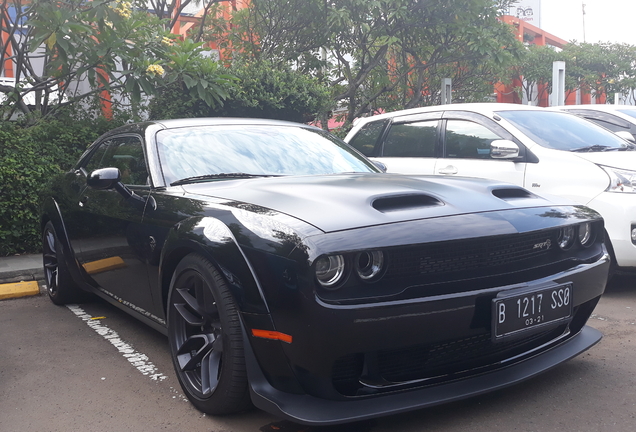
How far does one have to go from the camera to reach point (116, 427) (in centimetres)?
288

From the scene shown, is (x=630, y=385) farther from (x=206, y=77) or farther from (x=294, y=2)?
(x=294, y=2)

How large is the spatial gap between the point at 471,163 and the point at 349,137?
5.25ft

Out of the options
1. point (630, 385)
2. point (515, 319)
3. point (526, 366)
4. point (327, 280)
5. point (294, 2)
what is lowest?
point (630, 385)

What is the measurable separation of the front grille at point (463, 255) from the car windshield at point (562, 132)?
3.05m

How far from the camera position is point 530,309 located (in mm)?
2664

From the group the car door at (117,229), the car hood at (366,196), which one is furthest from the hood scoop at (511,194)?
the car door at (117,229)

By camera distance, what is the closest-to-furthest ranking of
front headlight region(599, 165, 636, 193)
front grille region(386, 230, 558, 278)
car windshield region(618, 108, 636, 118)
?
front grille region(386, 230, 558, 278) → front headlight region(599, 165, 636, 193) → car windshield region(618, 108, 636, 118)

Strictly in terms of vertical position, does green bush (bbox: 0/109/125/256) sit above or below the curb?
above

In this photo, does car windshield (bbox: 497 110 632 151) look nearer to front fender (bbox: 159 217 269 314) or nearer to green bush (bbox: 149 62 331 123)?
front fender (bbox: 159 217 269 314)

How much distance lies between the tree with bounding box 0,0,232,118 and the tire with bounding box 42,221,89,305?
8.36ft

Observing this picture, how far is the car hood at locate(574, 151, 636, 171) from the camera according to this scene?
16.6ft

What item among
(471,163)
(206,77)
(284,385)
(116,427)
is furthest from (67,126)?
(284,385)

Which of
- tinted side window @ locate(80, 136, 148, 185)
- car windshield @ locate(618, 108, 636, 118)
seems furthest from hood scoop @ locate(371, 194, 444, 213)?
car windshield @ locate(618, 108, 636, 118)

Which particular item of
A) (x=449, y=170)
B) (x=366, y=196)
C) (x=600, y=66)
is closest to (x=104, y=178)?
(x=366, y=196)
